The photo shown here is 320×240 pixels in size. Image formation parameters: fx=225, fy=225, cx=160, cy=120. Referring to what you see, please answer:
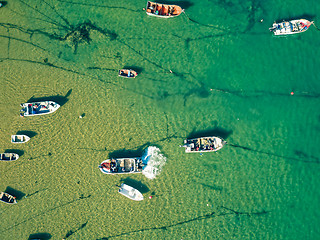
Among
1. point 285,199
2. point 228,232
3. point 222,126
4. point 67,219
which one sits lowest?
point 67,219

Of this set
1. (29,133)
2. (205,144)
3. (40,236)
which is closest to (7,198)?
(40,236)

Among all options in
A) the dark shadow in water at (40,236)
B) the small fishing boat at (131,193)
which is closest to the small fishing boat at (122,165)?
the small fishing boat at (131,193)

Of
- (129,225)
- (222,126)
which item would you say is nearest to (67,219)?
(129,225)

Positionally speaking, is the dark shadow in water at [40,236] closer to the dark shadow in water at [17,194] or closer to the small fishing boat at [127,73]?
A: the dark shadow in water at [17,194]

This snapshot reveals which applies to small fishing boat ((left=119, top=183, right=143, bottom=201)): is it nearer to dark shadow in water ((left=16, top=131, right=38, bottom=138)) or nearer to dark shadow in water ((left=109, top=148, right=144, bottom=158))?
dark shadow in water ((left=109, top=148, right=144, bottom=158))

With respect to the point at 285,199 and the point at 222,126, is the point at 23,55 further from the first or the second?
the point at 285,199

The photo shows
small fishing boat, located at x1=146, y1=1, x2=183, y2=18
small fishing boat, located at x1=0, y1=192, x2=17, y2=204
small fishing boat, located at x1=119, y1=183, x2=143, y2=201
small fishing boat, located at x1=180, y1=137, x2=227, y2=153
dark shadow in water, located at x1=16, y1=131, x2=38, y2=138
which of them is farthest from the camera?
dark shadow in water, located at x1=16, y1=131, x2=38, y2=138

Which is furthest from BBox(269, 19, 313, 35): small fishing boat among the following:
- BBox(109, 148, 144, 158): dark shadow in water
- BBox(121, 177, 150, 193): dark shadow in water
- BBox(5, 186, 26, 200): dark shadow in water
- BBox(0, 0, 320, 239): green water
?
BBox(5, 186, 26, 200): dark shadow in water
